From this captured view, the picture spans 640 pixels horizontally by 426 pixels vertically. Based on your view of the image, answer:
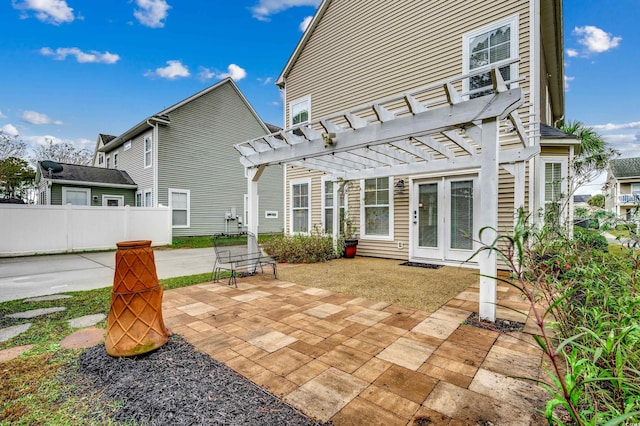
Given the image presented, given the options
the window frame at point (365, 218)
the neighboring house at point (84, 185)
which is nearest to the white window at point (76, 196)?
the neighboring house at point (84, 185)

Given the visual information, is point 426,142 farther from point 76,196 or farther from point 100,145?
point 100,145

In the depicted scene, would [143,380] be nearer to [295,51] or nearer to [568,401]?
[568,401]

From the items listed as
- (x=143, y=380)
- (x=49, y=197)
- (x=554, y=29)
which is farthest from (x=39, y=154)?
(x=554, y=29)

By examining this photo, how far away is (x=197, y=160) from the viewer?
14.0 metres

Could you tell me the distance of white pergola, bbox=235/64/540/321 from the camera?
3.27 m

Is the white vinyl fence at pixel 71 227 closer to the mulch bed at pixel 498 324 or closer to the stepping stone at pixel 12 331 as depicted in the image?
the stepping stone at pixel 12 331

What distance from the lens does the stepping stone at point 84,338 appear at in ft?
9.14

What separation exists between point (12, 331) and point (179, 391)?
8.54 ft

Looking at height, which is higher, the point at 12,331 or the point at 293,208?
the point at 293,208

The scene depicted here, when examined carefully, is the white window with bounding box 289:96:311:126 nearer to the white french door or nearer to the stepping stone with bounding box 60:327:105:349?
the white french door

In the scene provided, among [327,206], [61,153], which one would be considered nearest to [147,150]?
[327,206]

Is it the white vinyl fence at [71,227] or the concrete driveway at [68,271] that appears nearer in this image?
the concrete driveway at [68,271]

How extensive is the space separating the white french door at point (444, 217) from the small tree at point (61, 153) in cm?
2589

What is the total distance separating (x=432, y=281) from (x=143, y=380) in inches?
179
